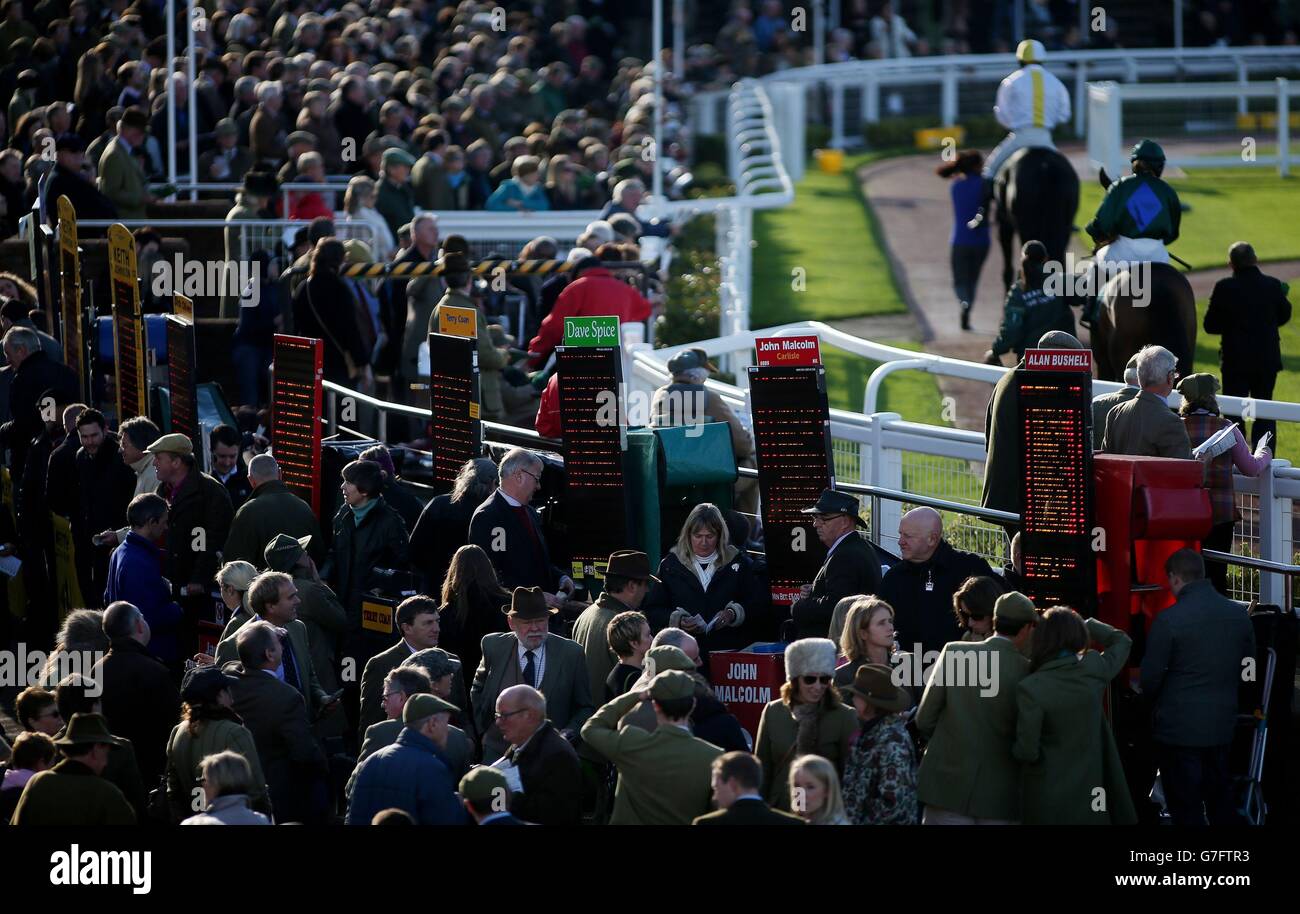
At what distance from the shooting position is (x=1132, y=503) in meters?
9.73

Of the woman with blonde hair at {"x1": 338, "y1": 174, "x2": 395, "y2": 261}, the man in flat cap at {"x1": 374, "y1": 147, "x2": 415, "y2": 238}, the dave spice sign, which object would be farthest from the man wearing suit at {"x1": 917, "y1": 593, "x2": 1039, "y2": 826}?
the man in flat cap at {"x1": 374, "y1": 147, "x2": 415, "y2": 238}

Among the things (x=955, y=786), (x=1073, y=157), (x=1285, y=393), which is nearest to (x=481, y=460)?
(x=955, y=786)

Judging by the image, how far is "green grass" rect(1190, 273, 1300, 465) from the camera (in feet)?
47.7

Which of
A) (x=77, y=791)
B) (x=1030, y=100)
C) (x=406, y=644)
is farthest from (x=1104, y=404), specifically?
(x=1030, y=100)

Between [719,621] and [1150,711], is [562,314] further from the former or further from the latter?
[1150,711]

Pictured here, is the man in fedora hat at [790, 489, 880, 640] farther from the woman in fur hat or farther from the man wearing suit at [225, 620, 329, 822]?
the man wearing suit at [225, 620, 329, 822]

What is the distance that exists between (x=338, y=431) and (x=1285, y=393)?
265 inches

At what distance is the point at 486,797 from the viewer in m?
8.05

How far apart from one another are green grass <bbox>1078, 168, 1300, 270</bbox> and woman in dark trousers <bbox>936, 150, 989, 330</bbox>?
2.49 meters

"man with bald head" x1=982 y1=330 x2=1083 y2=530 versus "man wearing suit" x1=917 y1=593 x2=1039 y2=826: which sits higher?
"man with bald head" x1=982 y1=330 x2=1083 y2=530

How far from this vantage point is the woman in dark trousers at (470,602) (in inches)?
419

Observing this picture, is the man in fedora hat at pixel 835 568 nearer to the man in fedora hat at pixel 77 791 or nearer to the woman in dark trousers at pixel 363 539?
the woman in dark trousers at pixel 363 539

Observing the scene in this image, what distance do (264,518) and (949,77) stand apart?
898 inches

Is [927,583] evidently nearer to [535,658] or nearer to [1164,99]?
[535,658]
